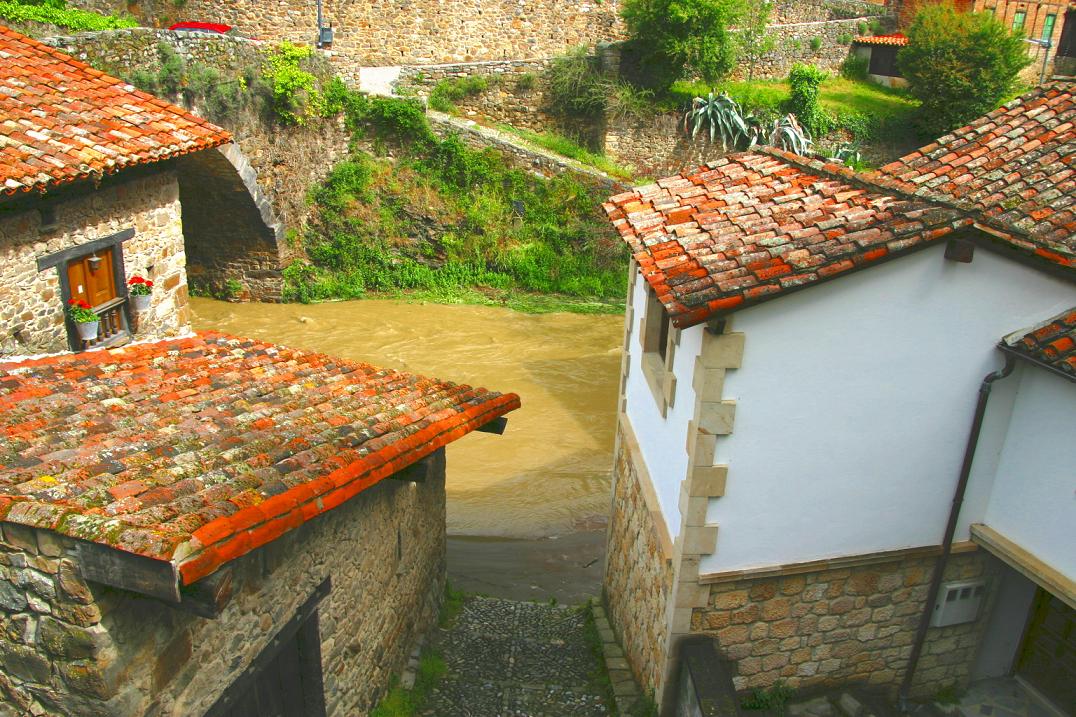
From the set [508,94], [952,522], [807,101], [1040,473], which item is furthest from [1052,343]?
[807,101]

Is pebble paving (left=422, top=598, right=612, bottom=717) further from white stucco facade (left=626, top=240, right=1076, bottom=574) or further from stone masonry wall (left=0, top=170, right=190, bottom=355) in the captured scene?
stone masonry wall (left=0, top=170, right=190, bottom=355)

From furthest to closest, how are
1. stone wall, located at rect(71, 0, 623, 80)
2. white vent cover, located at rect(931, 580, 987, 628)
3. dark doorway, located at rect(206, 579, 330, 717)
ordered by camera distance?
stone wall, located at rect(71, 0, 623, 80) < white vent cover, located at rect(931, 580, 987, 628) < dark doorway, located at rect(206, 579, 330, 717)

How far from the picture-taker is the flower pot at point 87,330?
8.38 metres

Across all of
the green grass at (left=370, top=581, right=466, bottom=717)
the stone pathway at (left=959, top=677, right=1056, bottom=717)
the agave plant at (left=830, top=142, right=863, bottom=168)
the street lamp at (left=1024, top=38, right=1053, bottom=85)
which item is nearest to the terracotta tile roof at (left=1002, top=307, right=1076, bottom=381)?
the stone pathway at (left=959, top=677, right=1056, bottom=717)

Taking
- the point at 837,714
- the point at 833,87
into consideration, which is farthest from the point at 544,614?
the point at 833,87

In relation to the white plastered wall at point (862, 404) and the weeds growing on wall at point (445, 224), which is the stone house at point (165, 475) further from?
the weeds growing on wall at point (445, 224)

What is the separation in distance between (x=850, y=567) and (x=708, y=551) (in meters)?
1.10

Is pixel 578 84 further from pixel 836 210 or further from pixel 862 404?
pixel 862 404

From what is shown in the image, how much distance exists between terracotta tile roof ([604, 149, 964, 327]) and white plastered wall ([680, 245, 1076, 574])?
196mm

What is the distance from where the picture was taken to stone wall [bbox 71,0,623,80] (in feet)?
76.0

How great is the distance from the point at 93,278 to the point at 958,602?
8422 mm

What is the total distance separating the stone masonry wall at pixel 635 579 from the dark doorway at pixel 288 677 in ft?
7.77

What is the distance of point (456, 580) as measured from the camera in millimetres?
9781

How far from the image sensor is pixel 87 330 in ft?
27.6
